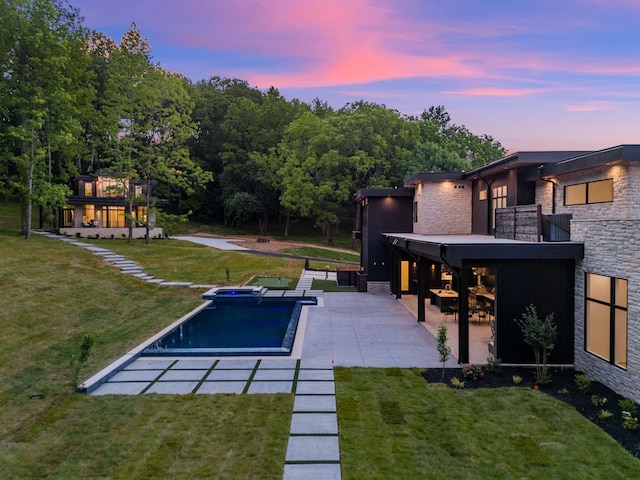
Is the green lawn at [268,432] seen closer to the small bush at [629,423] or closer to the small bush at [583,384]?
the small bush at [629,423]

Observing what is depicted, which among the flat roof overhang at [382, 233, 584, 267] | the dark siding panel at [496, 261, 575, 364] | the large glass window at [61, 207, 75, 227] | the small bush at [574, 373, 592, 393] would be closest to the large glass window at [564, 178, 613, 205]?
the flat roof overhang at [382, 233, 584, 267]

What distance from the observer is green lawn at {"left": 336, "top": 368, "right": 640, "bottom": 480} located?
5.93 meters

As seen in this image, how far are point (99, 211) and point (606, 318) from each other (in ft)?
136

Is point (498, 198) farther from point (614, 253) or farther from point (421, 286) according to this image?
point (614, 253)

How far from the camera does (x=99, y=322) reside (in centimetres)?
1556

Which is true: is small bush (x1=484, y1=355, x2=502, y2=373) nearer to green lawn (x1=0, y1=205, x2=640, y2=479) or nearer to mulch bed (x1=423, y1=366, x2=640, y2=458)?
mulch bed (x1=423, y1=366, x2=640, y2=458)

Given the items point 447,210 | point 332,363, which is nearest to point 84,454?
point 332,363

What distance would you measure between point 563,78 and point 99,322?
28029 millimetres

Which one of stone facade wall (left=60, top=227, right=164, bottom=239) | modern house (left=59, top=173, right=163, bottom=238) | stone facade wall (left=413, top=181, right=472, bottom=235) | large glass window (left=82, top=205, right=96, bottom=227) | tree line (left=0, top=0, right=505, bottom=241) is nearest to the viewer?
stone facade wall (left=413, top=181, right=472, bottom=235)

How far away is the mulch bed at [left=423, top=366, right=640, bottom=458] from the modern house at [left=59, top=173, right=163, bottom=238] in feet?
109

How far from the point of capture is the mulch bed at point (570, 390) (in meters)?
6.95

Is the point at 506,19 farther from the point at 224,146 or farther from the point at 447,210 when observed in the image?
the point at 224,146

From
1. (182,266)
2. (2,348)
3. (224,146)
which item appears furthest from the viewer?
(224,146)

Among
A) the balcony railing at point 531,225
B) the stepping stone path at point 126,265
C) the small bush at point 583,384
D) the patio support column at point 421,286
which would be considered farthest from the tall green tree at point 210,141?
the small bush at point 583,384
